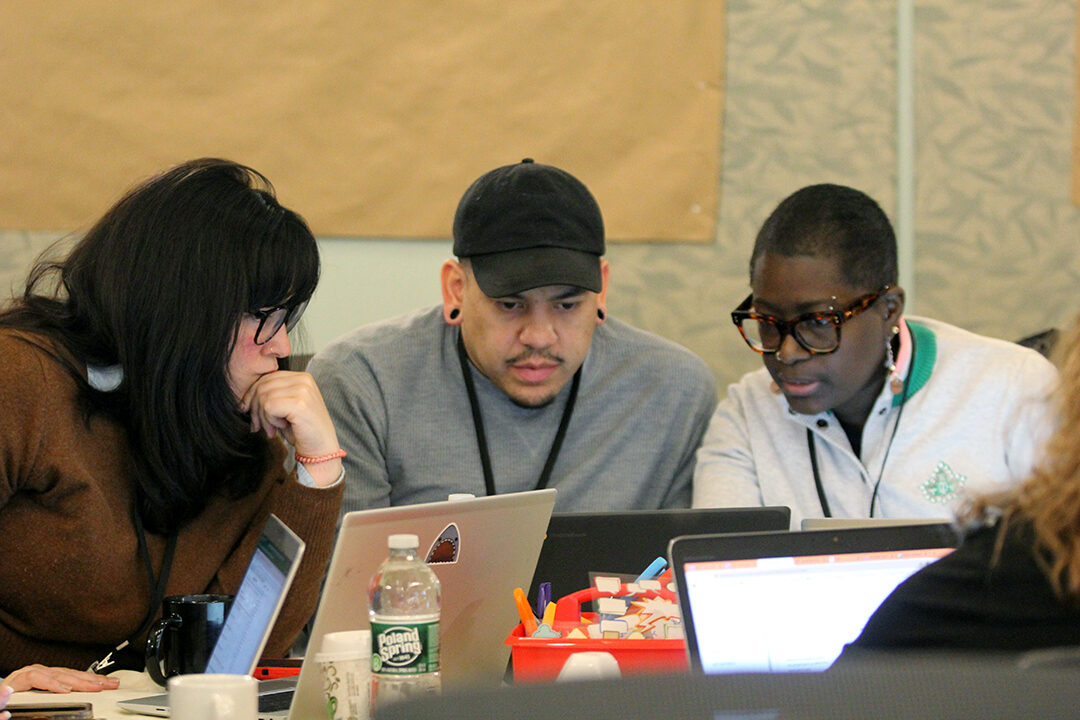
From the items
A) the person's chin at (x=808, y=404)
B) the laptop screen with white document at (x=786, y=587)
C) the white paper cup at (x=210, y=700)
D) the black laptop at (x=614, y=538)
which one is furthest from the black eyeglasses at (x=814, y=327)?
the white paper cup at (x=210, y=700)

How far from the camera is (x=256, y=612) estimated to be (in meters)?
1.24

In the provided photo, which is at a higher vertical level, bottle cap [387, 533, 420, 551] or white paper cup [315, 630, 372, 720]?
bottle cap [387, 533, 420, 551]

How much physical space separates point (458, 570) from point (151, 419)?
24.4 inches

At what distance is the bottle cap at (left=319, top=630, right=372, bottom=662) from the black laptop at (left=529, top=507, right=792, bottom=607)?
427mm

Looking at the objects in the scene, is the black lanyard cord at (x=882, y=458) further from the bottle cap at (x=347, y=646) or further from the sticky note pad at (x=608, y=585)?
the bottle cap at (x=347, y=646)

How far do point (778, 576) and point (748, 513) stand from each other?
1.39 ft

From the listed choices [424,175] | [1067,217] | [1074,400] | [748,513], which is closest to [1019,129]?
[1067,217]

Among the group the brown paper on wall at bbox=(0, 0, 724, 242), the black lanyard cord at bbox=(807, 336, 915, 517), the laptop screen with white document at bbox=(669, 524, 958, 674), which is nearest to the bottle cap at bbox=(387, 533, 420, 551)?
the laptop screen with white document at bbox=(669, 524, 958, 674)

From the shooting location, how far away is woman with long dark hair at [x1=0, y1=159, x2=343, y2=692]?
167cm

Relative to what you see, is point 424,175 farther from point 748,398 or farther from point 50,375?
point 50,375

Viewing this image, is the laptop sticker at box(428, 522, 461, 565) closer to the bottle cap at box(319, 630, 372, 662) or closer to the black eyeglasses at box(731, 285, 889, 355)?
the bottle cap at box(319, 630, 372, 662)

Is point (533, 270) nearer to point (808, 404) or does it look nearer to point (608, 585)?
point (808, 404)

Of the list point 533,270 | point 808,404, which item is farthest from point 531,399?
point 808,404

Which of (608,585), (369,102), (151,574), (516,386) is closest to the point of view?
(608,585)
